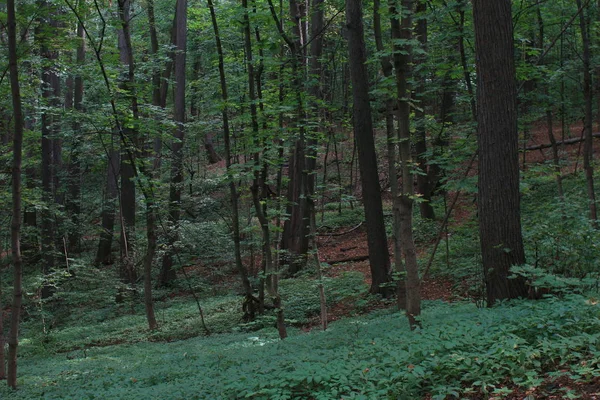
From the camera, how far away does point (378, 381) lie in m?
4.18

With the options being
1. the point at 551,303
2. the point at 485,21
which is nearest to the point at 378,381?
the point at 551,303

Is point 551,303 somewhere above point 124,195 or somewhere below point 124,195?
below

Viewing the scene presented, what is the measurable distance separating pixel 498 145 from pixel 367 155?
14.6 ft

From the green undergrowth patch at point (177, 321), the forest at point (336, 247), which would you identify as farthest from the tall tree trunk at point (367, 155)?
the green undergrowth patch at point (177, 321)

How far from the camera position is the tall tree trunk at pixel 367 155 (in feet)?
33.2

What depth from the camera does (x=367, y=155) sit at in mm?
10469

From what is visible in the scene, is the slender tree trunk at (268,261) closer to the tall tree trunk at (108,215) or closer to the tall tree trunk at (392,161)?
the tall tree trunk at (392,161)

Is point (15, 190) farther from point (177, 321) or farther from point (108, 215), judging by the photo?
point (108, 215)

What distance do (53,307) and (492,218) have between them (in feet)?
44.8

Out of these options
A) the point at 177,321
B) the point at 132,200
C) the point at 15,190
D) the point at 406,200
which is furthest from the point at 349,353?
the point at 132,200

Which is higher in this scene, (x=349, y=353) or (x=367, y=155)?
(x=367, y=155)

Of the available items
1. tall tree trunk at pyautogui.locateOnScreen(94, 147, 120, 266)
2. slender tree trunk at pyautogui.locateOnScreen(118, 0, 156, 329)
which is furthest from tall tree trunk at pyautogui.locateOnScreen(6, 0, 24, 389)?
tall tree trunk at pyautogui.locateOnScreen(94, 147, 120, 266)

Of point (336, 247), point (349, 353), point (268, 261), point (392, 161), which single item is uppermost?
point (392, 161)

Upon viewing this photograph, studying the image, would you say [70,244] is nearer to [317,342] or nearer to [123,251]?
[123,251]
